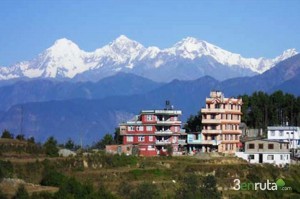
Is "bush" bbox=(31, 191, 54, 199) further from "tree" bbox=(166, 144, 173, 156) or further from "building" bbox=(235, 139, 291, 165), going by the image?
"building" bbox=(235, 139, 291, 165)

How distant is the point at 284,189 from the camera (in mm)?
53062

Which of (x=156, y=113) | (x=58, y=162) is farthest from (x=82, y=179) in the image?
(x=156, y=113)

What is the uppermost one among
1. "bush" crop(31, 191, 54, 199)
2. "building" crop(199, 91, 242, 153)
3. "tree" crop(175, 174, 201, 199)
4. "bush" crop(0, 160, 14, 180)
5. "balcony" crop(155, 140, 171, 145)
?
"building" crop(199, 91, 242, 153)

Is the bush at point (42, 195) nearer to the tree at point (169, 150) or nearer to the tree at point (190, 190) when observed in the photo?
the tree at point (190, 190)

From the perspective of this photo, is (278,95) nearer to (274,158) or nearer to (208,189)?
(274,158)

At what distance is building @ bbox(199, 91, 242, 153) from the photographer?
67500mm

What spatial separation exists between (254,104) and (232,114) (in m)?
11.8

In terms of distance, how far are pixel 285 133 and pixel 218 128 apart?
32.8ft

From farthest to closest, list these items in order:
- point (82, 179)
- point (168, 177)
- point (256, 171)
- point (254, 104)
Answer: point (254, 104)
point (256, 171)
point (168, 177)
point (82, 179)

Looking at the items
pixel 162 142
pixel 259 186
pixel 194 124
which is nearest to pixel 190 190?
pixel 259 186

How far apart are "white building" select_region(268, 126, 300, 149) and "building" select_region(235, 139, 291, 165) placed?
7981 millimetres

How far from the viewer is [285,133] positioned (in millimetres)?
74750

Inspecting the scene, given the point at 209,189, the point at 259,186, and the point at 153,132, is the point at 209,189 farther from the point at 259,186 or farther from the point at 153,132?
the point at 153,132

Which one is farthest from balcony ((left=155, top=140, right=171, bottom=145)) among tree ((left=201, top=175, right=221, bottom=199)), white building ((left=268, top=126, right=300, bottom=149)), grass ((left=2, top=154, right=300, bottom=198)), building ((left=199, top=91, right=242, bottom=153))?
tree ((left=201, top=175, right=221, bottom=199))
